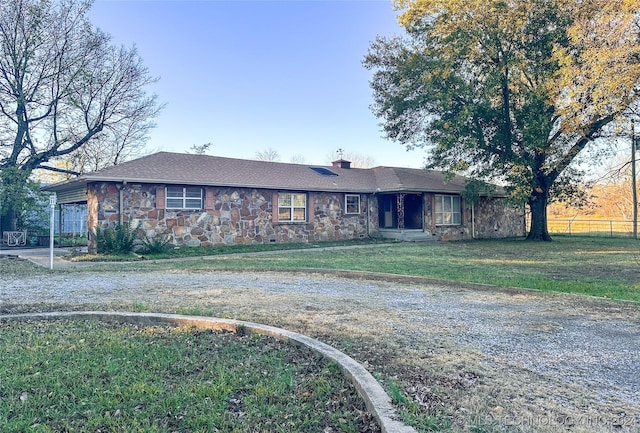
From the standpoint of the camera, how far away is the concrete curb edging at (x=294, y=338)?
8.33ft

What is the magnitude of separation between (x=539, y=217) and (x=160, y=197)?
1724 centimetres

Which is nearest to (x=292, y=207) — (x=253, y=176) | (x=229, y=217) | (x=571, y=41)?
(x=253, y=176)

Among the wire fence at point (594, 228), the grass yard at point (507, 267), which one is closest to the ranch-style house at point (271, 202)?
the grass yard at point (507, 267)

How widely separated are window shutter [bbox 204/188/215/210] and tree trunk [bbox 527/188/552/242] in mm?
14871

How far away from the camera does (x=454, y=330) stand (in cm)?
465

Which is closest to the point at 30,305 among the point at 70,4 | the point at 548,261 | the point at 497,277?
the point at 497,277

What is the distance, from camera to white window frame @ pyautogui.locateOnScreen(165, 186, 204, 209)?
15.0 metres

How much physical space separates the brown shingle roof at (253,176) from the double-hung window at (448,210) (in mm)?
528

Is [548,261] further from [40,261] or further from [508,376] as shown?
[40,261]

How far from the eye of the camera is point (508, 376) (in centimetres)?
328

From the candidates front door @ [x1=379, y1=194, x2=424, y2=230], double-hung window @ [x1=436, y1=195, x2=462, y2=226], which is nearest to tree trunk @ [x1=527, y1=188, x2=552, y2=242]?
double-hung window @ [x1=436, y1=195, x2=462, y2=226]

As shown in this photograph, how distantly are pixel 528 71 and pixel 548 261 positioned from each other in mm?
9560

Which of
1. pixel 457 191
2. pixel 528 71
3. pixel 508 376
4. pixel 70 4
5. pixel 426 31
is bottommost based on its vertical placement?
pixel 508 376

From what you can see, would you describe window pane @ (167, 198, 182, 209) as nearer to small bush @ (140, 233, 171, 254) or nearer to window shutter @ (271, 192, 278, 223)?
small bush @ (140, 233, 171, 254)
